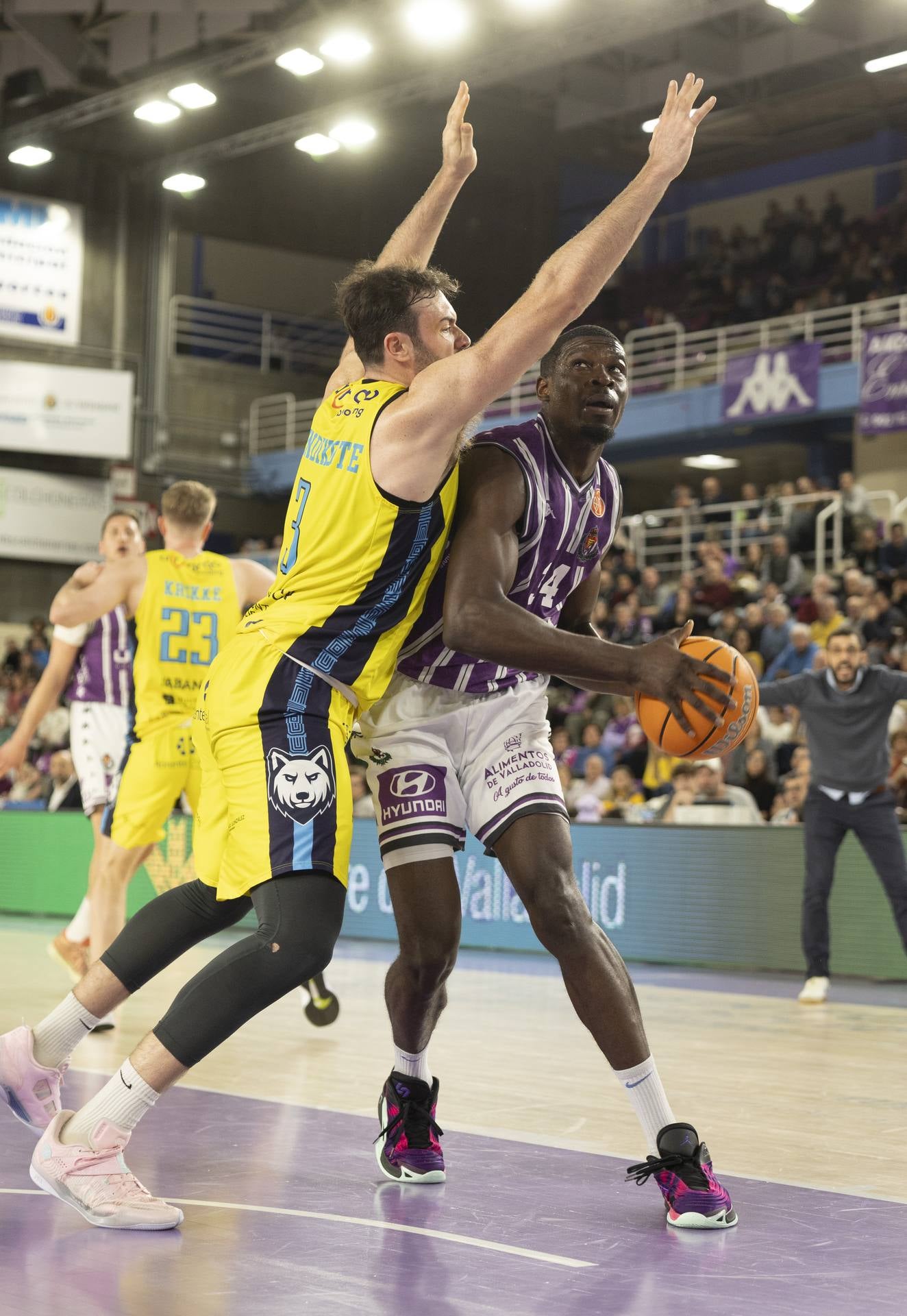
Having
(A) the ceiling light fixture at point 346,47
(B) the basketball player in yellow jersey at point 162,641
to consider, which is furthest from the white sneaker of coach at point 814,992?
(A) the ceiling light fixture at point 346,47

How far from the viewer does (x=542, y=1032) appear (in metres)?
7.57

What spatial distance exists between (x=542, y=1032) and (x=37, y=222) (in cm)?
2130

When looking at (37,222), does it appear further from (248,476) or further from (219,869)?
(219,869)

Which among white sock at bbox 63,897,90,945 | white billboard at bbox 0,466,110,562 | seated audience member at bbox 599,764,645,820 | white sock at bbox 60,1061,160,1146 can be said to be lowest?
white sock at bbox 63,897,90,945

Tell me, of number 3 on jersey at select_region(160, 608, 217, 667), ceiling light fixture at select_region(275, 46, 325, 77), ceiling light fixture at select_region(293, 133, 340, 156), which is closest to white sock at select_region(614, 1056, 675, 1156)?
number 3 on jersey at select_region(160, 608, 217, 667)

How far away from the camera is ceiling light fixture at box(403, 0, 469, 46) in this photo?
17.2 metres

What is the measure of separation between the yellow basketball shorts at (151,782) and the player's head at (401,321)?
3.00 metres

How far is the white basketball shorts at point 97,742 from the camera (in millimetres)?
7711

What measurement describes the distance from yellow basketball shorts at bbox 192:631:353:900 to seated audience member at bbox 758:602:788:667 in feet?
40.3

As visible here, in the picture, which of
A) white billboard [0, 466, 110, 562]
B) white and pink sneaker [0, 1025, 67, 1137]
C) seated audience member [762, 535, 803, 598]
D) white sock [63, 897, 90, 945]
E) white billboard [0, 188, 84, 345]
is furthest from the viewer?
white billboard [0, 466, 110, 562]

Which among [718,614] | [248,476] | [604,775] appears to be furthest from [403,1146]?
[248,476]

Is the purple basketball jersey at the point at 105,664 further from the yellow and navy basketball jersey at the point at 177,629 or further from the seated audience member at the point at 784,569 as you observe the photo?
the seated audience member at the point at 784,569

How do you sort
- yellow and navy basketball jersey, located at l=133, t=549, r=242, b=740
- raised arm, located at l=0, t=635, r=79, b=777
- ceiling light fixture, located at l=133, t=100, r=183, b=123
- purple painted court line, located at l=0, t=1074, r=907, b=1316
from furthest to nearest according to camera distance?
ceiling light fixture, located at l=133, t=100, r=183, b=123 < raised arm, located at l=0, t=635, r=79, b=777 < yellow and navy basketball jersey, located at l=133, t=549, r=242, b=740 < purple painted court line, located at l=0, t=1074, r=907, b=1316

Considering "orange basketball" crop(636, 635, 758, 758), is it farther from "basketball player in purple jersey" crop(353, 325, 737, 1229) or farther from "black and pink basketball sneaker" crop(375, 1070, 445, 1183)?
"black and pink basketball sneaker" crop(375, 1070, 445, 1183)
